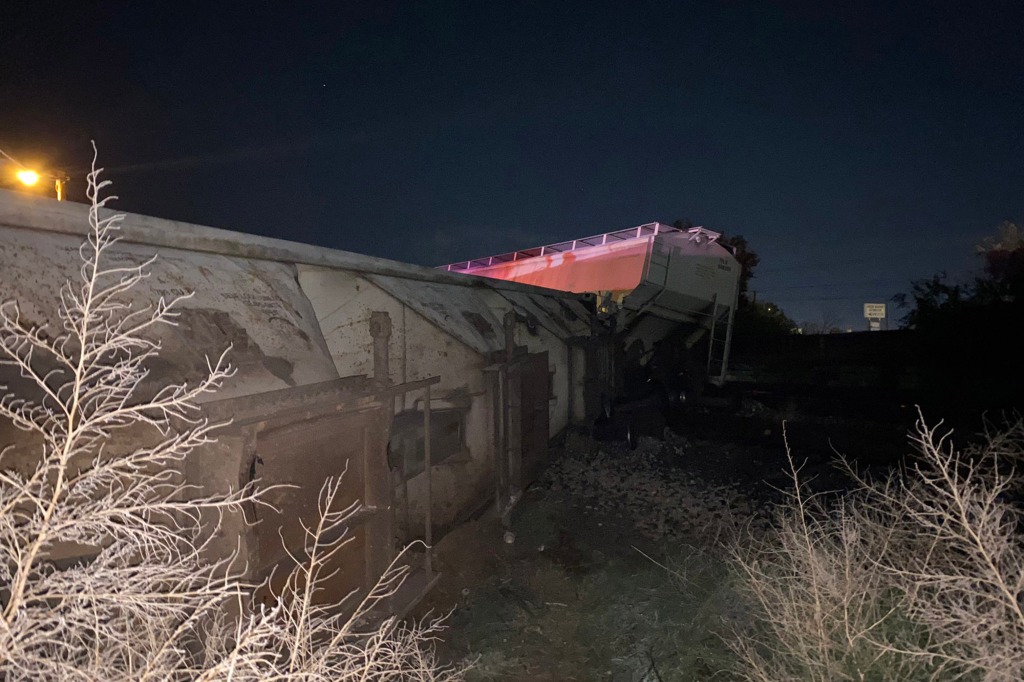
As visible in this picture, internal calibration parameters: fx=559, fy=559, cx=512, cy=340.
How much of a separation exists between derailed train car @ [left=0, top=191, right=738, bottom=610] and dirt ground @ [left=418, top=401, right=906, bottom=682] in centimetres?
48

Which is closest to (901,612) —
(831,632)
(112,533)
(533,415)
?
(831,632)

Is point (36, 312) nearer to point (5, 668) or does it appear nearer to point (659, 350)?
point (5, 668)

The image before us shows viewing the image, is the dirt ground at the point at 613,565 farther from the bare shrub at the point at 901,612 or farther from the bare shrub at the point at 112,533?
the bare shrub at the point at 112,533

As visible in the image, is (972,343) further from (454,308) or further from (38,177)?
(38,177)

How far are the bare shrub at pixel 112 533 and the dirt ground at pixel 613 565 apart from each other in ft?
5.01

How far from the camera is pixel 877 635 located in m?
3.04

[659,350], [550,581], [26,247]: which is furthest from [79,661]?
[659,350]

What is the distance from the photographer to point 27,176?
5418 millimetres

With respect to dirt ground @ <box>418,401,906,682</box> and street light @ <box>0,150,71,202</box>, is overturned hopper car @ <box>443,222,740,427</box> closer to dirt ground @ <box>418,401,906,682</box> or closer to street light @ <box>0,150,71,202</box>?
dirt ground @ <box>418,401,906,682</box>

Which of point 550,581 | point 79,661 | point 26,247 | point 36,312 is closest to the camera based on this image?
point 79,661

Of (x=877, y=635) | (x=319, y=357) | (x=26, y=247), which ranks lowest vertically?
(x=877, y=635)

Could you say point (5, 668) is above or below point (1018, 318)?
below

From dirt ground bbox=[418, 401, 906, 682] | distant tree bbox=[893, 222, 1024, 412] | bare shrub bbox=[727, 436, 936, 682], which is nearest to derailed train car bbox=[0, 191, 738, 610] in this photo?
dirt ground bbox=[418, 401, 906, 682]

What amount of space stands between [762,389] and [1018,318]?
4274 millimetres
